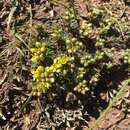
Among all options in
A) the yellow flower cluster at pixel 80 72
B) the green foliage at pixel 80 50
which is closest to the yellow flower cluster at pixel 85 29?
the green foliage at pixel 80 50

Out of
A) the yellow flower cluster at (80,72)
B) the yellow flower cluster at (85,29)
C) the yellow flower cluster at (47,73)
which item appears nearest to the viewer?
the yellow flower cluster at (47,73)

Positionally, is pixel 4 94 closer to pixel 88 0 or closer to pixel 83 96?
pixel 83 96

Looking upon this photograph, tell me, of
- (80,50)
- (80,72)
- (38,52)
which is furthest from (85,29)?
(38,52)

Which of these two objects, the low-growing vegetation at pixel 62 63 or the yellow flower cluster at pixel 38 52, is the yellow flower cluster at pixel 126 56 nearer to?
the low-growing vegetation at pixel 62 63

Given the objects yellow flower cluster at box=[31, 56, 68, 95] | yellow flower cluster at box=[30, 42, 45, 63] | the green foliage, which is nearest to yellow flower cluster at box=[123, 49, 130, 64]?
the green foliage

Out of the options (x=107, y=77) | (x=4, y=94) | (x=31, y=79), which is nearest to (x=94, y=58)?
(x=107, y=77)

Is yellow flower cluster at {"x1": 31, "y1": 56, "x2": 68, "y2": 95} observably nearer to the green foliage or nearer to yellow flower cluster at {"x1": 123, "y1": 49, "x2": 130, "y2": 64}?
the green foliage

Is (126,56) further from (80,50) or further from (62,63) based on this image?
(62,63)

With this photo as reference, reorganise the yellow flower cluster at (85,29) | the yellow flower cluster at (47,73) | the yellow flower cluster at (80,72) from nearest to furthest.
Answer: the yellow flower cluster at (47,73) → the yellow flower cluster at (80,72) → the yellow flower cluster at (85,29)

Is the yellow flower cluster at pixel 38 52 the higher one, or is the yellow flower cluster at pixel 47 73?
the yellow flower cluster at pixel 38 52
